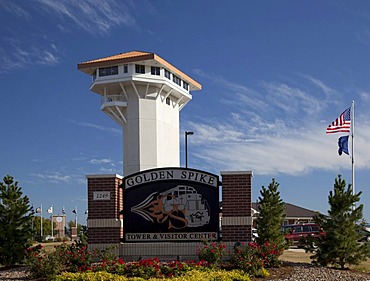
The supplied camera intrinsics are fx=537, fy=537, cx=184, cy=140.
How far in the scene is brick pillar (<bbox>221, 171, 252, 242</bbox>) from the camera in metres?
18.1

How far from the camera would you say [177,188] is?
18.6 m

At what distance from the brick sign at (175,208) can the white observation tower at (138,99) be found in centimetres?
2321

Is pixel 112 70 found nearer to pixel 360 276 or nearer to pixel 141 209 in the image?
pixel 141 209

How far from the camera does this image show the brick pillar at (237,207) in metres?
18.1

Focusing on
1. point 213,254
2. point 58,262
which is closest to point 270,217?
point 213,254

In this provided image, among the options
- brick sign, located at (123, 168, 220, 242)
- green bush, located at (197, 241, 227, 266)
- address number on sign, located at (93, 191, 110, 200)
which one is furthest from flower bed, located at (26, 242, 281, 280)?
address number on sign, located at (93, 191, 110, 200)

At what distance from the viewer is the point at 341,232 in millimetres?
16984

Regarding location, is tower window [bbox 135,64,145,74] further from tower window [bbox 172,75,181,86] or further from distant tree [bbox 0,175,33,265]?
distant tree [bbox 0,175,33,265]

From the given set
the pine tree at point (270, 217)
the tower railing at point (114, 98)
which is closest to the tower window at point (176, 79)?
the tower railing at point (114, 98)

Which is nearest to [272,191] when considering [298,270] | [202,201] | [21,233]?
[202,201]

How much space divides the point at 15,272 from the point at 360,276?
10.2 meters

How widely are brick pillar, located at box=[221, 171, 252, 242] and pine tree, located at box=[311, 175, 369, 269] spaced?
2.35 m

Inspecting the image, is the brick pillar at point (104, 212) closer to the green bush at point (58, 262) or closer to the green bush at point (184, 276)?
the green bush at point (58, 262)

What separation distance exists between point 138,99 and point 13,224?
82.0 ft
